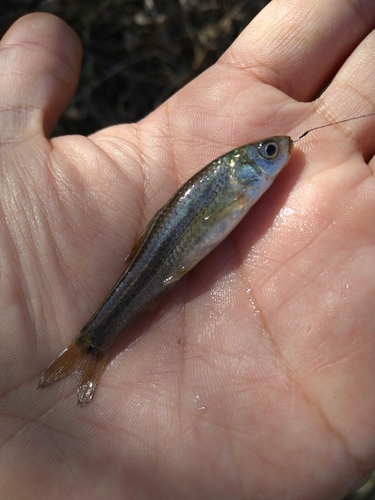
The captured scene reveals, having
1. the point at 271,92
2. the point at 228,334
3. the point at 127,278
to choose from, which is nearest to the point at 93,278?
the point at 127,278

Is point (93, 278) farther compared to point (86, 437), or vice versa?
point (93, 278)

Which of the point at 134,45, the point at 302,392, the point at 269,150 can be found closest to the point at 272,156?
the point at 269,150

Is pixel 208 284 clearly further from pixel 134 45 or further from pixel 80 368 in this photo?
pixel 134 45

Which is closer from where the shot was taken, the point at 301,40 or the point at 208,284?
the point at 208,284

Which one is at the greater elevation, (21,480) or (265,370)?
(265,370)

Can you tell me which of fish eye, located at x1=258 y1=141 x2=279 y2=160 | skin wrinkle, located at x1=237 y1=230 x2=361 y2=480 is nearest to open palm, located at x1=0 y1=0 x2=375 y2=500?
skin wrinkle, located at x1=237 y1=230 x2=361 y2=480

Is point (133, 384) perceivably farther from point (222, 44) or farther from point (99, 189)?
point (222, 44)

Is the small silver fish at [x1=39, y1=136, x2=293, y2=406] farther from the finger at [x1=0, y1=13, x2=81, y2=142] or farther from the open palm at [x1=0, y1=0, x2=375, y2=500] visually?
the finger at [x1=0, y1=13, x2=81, y2=142]
